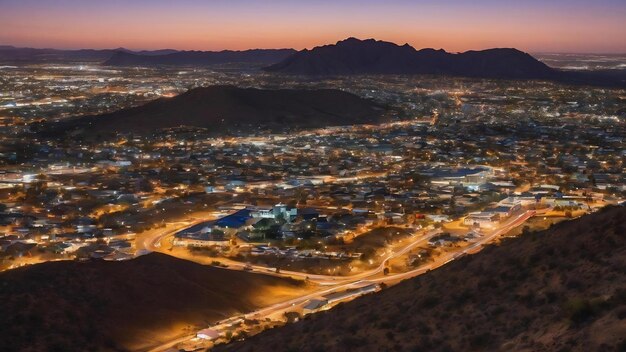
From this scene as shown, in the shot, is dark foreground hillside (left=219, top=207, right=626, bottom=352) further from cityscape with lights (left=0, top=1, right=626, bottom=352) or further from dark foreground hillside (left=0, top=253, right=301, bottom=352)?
dark foreground hillside (left=0, top=253, right=301, bottom=352)

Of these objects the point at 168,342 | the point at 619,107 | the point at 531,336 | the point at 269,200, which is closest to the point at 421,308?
the point at 531,336

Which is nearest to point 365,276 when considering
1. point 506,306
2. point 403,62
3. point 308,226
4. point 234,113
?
point 308,226

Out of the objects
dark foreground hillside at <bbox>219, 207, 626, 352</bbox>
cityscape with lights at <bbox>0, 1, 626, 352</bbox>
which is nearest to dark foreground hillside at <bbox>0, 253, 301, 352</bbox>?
cityscape with lights at <bbox>0, 1, 626, 352</bbox>

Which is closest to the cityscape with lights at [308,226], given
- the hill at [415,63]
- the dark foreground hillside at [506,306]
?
the dark foreground hillside at [506,306]

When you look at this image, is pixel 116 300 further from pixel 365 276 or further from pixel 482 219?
pixel 482 219

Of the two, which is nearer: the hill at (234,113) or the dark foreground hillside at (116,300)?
the dark foreground hillside at (116,300)

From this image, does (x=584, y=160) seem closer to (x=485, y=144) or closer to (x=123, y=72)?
(x=485, y=144)

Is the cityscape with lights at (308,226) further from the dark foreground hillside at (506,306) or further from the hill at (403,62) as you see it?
the hill at (403,62)
